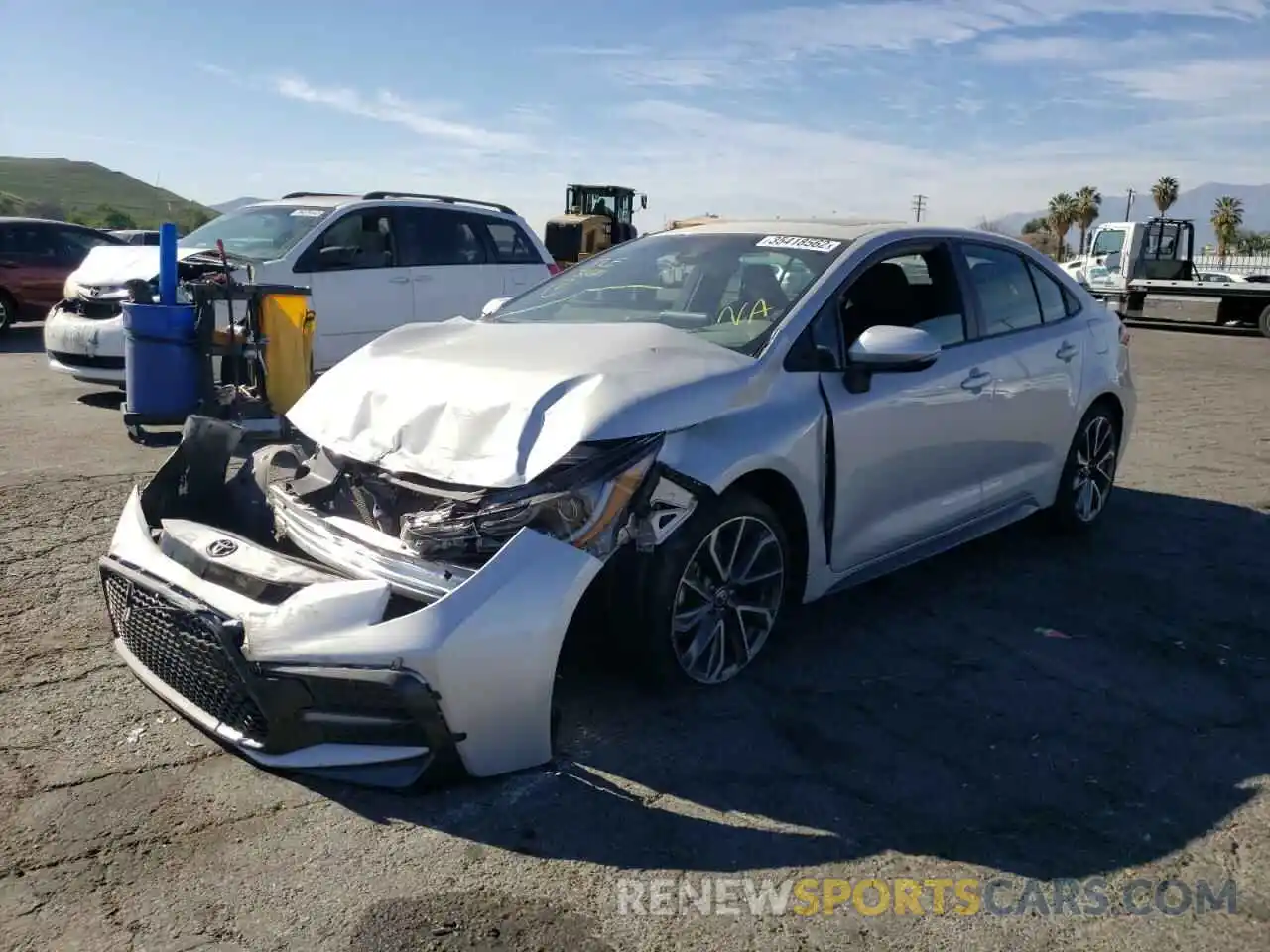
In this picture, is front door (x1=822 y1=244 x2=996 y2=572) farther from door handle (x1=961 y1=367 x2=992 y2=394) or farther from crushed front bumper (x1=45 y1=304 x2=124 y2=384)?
crushed front bumper (x1=45 y1=304 x2=124 y2=384)

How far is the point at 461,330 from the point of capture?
15.5 feet

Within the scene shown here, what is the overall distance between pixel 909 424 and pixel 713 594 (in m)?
1.25

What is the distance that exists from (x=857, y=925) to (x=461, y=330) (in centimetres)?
288

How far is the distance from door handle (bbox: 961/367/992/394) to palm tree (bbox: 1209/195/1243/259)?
251ft

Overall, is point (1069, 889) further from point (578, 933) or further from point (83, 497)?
point (83, 497)

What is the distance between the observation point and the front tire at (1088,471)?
237 inches

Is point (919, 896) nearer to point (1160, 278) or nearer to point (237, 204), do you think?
point (237, 204)

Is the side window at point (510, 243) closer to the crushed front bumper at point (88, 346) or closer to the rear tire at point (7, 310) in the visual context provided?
the crushed front bumper at point (88, 346)

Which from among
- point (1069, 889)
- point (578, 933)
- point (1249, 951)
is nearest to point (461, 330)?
point (578, 933)

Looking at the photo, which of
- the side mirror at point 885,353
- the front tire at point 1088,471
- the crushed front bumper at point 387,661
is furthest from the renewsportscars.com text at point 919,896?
the front tire at point 1088,471

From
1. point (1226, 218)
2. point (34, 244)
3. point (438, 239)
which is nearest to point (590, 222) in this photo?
point (34, 244)

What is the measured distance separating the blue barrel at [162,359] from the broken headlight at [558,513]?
15.2 feet

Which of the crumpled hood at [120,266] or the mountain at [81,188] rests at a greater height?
the mountain at [81,188]

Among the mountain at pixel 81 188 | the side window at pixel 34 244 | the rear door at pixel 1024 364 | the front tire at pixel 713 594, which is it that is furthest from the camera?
the mountain at pixel 81 188
